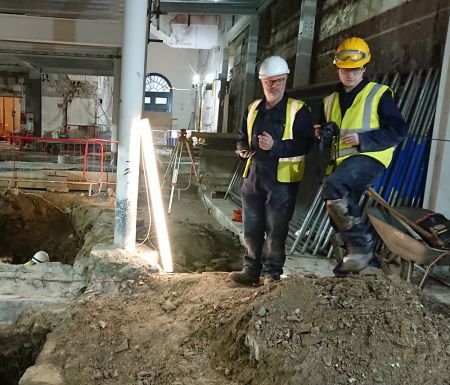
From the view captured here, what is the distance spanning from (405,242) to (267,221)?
3.76 ft

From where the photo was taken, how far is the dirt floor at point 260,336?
93.4 inches

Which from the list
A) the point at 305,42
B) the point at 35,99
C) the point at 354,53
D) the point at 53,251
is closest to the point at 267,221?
the point at 354,53

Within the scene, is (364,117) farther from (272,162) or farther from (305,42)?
(305,42)

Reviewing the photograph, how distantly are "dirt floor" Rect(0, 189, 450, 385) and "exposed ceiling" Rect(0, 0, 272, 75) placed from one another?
5.26m

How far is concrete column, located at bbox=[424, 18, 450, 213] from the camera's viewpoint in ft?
13.6

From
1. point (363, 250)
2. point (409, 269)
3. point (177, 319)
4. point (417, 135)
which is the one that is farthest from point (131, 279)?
point (417, 135)

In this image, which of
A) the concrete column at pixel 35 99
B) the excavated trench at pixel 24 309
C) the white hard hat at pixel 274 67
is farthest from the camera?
the concrete column at pixel 35 99

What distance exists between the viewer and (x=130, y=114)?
4371mm

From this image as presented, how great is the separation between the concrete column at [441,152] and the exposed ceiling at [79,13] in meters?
→ 5.12

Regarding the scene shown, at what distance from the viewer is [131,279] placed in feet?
13.8

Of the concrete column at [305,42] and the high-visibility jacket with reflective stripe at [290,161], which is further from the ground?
the concrete column at [305,42]

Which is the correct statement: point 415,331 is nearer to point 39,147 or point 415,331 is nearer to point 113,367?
point 113,367

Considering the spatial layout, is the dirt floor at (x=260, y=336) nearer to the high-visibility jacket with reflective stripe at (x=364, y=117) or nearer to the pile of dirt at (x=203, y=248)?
the high-visibility jacket with reflective stripe at (x=364, y=117)

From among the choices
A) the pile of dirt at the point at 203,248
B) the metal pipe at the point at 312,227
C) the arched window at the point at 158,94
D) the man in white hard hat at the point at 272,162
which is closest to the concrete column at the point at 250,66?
the pile of dirt at the point at 203,248
